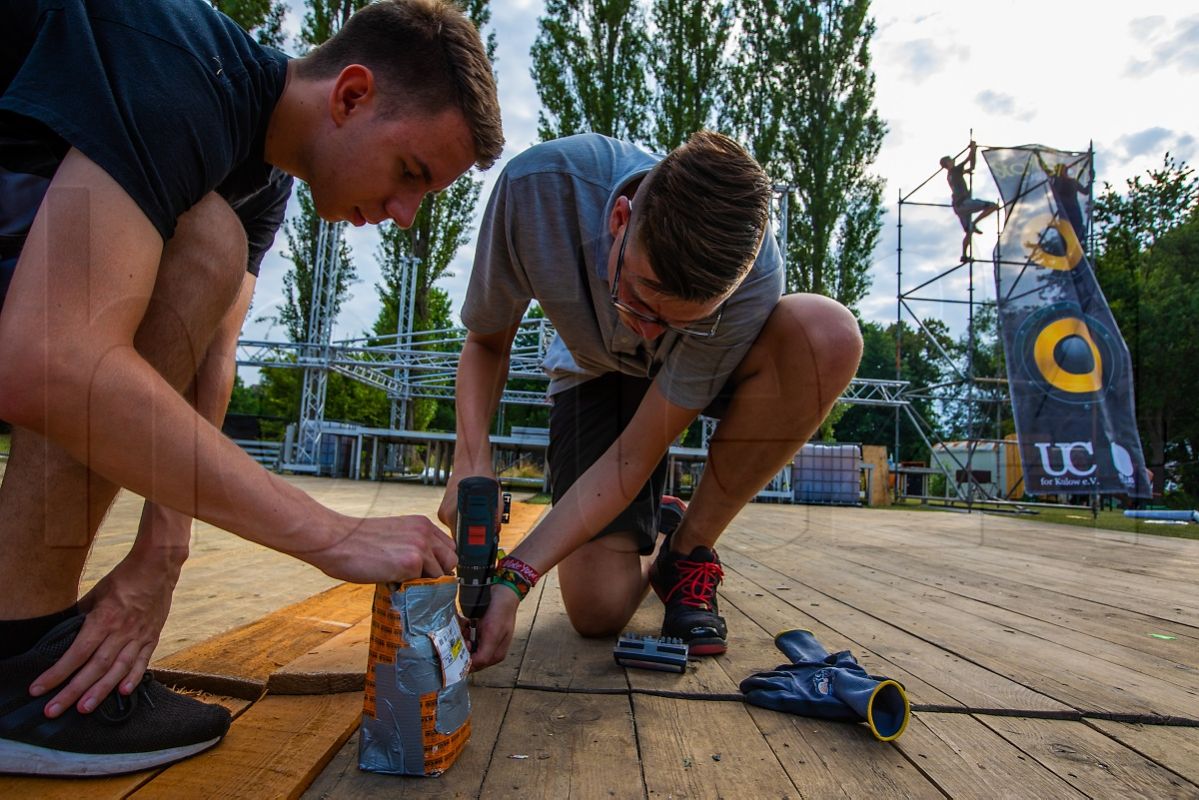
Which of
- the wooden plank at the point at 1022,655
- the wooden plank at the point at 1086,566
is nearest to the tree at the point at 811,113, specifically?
the wooden plank at the point at 1086,566

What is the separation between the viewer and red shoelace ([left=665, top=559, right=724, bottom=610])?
5.17ft

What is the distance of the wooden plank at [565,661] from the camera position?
119cm

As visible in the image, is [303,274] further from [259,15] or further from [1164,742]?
[1164,742]

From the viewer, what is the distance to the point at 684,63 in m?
12.9

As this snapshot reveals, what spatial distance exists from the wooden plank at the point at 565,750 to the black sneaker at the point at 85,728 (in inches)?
14.4

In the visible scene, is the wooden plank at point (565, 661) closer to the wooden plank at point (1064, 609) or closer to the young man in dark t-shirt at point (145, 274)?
the young man in dark t-shirt at point (145, 274)

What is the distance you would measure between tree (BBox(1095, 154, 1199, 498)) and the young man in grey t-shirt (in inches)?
706

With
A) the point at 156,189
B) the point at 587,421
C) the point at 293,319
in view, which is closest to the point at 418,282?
the point at 293,319

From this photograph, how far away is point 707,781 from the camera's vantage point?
829 mm

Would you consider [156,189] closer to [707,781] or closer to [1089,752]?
[707,781]

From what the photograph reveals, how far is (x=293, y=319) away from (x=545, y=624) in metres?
14.9

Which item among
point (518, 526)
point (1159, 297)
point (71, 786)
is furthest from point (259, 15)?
point (1159, 297)

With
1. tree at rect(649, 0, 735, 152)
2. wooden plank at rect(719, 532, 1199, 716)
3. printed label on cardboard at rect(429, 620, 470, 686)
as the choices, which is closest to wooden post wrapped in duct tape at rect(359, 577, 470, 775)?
printed label on cardboard at rect(429, 620, 470, 686)

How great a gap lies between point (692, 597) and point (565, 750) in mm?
720
